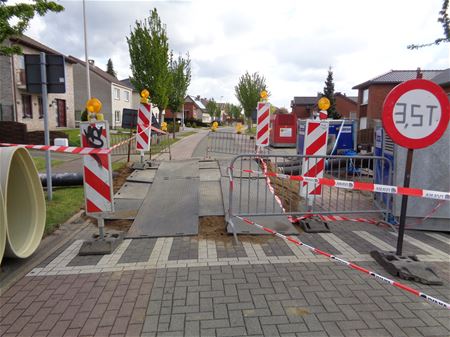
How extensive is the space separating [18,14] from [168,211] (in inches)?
189

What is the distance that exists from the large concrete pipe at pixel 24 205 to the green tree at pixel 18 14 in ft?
10.1

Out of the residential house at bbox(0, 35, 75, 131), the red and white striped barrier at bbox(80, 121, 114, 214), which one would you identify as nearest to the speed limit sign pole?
the red and white striped barrier at bbox(80, 121, 114, 214)

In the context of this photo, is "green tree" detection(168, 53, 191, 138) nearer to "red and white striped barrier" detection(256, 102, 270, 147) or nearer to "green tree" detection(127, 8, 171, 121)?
"green tree" detection(127, 8, 171, 121)

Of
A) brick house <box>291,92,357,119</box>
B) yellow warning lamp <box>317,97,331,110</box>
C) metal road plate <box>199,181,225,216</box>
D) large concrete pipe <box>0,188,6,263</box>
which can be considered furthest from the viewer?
brick house <box>291,92,357,119</box>

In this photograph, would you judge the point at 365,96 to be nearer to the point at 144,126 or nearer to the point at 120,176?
the point at 144,126

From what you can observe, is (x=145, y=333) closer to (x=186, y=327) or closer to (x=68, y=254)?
(x=186, y=327)

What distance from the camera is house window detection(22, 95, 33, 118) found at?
1019 inches

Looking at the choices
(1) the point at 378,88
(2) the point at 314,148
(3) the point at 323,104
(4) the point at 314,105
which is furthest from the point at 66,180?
(4) the point at 314,105

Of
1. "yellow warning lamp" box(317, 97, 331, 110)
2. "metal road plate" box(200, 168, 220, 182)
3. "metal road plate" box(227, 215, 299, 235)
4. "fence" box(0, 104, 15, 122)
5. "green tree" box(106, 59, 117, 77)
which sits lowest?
"metal road plate" box(227, 215, 299, 235)

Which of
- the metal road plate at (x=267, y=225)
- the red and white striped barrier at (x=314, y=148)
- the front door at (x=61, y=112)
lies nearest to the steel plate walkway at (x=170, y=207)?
the metal road plate at (x=267, y=225)

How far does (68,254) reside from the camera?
452 centimetres

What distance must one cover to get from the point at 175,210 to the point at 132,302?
9.26 feet

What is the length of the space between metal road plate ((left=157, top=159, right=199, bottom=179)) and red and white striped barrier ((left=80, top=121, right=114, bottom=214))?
3.39 metres

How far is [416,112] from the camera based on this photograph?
384cm
